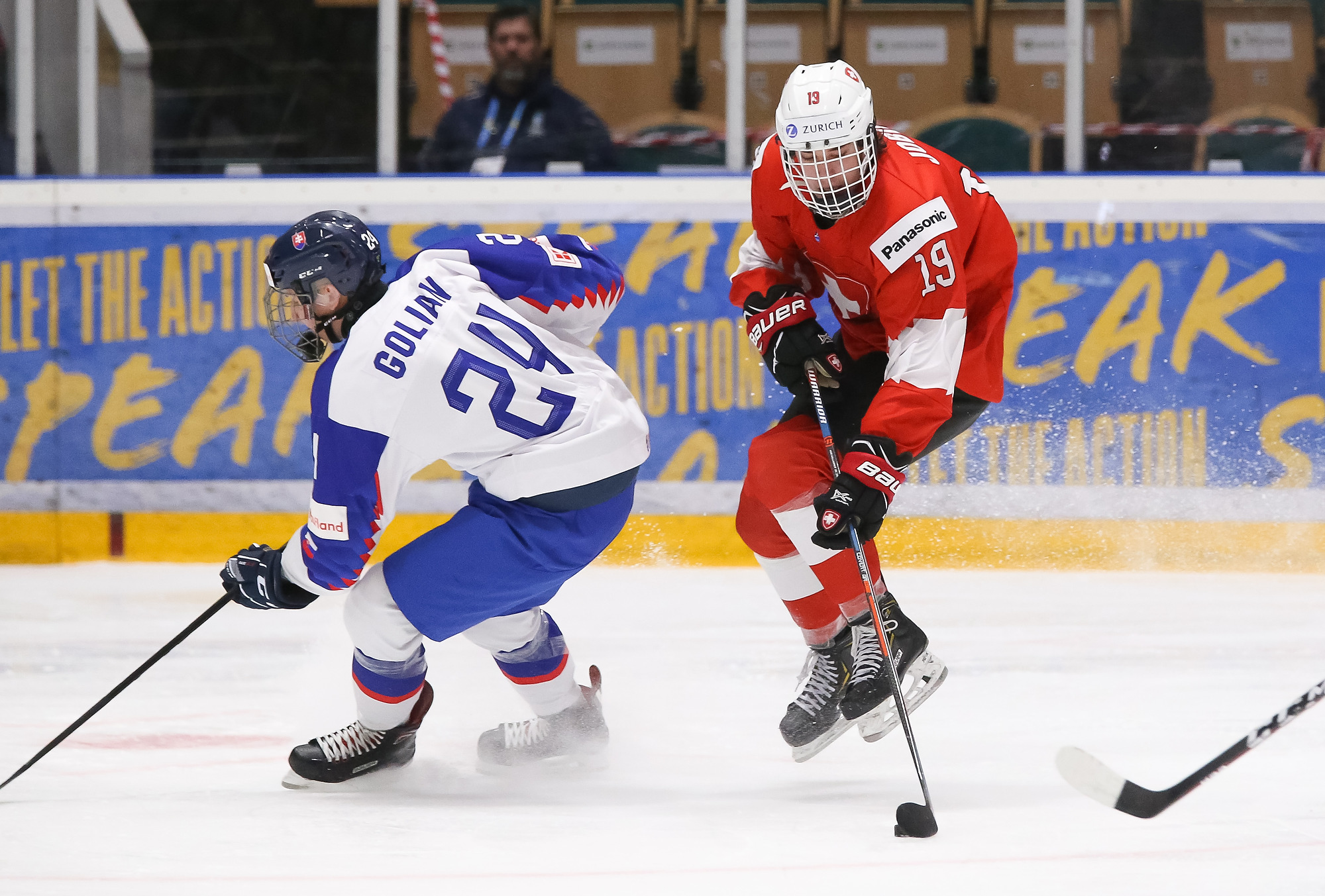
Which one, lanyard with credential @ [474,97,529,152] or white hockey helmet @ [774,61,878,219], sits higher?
lanyard with credential @ [474,97,529,152]

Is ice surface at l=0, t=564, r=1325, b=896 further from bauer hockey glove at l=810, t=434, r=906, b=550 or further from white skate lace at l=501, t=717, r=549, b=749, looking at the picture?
bauer hockey glove at l=810, t=434, r=906, b=550

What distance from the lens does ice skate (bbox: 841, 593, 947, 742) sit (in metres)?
2.41

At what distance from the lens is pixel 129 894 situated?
180cm

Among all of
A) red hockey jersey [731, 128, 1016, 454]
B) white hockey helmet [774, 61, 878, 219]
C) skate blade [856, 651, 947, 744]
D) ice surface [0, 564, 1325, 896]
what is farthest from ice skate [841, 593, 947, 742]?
white hockey helmet [774, 61, 878, 219]

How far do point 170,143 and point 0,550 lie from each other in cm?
150

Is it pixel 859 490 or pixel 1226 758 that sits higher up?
pixel 859 490

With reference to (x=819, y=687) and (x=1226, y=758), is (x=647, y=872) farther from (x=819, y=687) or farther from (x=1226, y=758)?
(x=1226, y=758)

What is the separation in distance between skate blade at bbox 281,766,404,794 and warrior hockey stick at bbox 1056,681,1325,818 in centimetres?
117

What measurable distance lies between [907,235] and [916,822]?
37.5 inches

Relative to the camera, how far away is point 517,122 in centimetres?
467

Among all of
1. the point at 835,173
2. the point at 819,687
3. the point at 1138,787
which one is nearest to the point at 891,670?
the point at 819,687

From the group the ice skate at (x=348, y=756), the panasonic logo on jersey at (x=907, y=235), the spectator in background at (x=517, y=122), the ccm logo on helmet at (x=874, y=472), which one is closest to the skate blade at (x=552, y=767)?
the ice skate at (x=348, y=756)

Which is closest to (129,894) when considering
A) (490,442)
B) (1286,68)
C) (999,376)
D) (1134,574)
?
(490,442)

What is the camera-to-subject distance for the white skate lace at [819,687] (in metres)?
2.47
